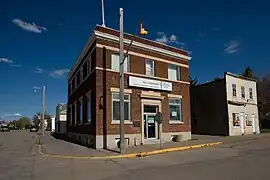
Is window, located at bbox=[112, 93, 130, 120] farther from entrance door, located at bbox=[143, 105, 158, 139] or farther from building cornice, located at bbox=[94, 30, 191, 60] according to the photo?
building cornice, located at bbox=[94, 30, 191, 60]

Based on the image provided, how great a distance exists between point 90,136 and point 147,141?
441cm

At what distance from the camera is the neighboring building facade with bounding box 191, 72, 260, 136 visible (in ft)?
101

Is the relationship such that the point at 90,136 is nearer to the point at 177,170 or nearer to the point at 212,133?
the point at 177,170

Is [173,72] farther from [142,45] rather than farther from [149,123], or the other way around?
[149,123]

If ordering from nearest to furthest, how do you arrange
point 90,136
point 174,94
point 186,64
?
point 90,136
point 174,94
point 186,64

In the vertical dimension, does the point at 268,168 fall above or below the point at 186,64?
below

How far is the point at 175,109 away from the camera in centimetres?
2405

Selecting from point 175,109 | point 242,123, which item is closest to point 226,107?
point 242,123

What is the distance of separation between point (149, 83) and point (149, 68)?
1.60 metres

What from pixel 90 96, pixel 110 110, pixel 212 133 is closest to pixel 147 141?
pixel 110 110

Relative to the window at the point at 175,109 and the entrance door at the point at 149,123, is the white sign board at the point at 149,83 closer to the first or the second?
the window at the point at 175,109

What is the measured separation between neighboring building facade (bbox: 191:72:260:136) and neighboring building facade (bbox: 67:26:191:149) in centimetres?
782

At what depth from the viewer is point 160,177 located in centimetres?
928

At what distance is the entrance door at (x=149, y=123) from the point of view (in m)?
21.9
